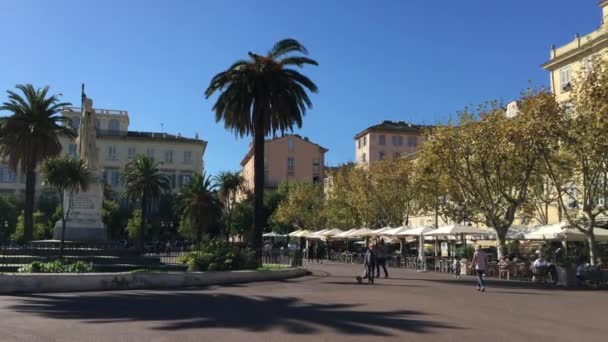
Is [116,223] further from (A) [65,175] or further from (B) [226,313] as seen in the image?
(B) [226,313]

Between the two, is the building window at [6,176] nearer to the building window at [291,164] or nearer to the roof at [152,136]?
the roof at [152,136]

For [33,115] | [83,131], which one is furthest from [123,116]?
[83,131]

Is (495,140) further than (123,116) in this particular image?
No

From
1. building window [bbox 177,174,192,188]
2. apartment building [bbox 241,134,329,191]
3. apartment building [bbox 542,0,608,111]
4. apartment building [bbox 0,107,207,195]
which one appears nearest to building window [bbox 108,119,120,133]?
apartment building [bbox 0,107,207,195]

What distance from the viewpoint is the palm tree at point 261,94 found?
92.6ft

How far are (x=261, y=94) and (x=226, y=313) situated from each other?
17.4m

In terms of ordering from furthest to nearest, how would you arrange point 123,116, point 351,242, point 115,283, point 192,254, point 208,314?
point 123,116, point 351,242, point 192,254, point 115,283, point 208,314

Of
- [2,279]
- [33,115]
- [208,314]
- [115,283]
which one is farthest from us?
[33,115]

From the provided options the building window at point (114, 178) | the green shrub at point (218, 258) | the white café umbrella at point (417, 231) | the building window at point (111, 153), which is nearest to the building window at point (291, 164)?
the building window at point (114, 178)

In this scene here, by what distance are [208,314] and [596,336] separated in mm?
7266

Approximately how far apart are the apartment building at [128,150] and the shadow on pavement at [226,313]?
75.6 m

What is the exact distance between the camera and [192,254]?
2172cm

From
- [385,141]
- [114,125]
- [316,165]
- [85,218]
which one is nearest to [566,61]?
[85,218]

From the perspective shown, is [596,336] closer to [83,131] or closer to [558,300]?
[558,300]
